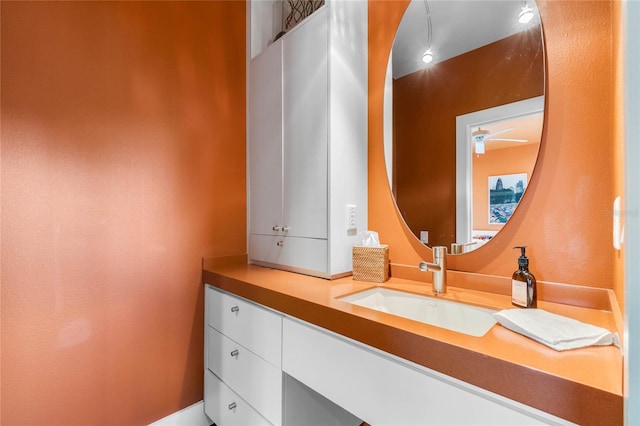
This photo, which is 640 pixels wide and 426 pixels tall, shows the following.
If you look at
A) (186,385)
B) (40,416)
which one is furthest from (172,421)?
(40,416)

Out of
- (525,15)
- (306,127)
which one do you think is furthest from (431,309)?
(525,15)

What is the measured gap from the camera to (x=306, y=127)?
148cm

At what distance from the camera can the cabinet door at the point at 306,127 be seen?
1.40m

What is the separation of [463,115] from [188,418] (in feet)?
6.67

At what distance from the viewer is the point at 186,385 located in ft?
5.25

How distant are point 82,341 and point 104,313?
13cm

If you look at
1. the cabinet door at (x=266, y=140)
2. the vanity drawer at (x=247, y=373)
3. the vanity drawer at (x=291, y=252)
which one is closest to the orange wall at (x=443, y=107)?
the vanity drawer at (x=291, y=252)

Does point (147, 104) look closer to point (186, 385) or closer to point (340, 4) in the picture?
point (340, 4)

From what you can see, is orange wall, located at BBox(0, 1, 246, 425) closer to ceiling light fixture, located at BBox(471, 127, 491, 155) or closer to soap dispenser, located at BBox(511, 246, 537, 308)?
ceiling light fixture, located at BBox(471, 127, 491, 155)

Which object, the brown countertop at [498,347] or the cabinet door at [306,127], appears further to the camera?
the cabinet door at [306,127]

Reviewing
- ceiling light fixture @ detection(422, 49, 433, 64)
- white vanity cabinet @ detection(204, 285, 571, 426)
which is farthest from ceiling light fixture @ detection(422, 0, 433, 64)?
white vanity cabinet @ detection(204, 285, 571, 426)

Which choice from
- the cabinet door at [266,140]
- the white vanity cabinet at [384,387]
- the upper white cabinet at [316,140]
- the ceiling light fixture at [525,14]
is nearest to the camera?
the white vanity cabinet at [384,387]

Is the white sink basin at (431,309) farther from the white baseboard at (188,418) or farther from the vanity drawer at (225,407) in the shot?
the white baseboard at (188,418)

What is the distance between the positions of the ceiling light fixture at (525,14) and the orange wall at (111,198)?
1.46 m
